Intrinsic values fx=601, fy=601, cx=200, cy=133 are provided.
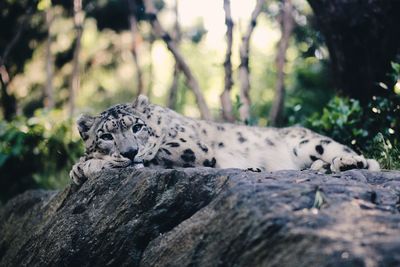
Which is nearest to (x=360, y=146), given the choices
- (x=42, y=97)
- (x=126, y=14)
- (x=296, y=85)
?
(x=296, y=85)

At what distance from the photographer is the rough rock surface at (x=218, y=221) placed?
136 inches

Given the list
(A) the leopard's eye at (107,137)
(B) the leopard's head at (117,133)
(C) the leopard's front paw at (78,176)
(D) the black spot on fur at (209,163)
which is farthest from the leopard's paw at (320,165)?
(C) the leopard's front paw at (78,176)

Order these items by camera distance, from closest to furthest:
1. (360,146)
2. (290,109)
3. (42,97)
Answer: (360,146), (290,109), (42,97)

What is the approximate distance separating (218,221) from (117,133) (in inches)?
94.1

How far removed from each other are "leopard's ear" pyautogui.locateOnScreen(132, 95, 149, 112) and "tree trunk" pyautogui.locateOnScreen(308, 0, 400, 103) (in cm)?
334

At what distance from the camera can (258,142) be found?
7.23 metres

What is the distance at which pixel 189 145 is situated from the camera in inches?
255

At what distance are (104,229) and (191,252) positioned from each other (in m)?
1.38

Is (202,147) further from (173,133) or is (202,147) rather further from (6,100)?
(6,100)

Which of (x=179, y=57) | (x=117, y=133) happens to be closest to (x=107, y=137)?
(x=117, y=133)

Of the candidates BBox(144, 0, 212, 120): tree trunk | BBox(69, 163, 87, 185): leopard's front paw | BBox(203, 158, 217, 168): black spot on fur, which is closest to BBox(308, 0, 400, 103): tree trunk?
BBox(144, 0, 212, 120): tree trunk

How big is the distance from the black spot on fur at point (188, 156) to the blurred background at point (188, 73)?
6.78 feet

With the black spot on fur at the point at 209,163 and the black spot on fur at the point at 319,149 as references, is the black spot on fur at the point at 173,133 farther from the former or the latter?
the black spot on fur at the point at 319,149

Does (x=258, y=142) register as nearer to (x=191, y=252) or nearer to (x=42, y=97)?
(x=191, y=252)
